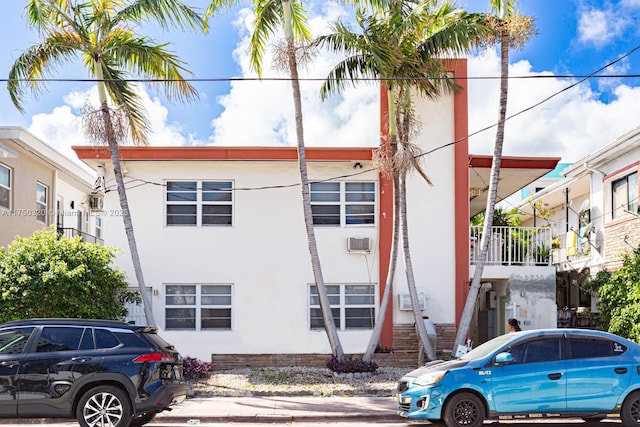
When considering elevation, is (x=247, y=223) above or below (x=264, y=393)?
above

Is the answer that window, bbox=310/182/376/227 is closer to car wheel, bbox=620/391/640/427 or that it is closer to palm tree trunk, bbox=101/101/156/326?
palm tree trunk, bbox=101/101/156/326

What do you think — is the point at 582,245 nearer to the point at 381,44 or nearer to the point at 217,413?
the point at 381,44

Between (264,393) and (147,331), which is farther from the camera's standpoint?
(264,393)

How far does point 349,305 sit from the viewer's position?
17.7m

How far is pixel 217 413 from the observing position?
12.1 meters

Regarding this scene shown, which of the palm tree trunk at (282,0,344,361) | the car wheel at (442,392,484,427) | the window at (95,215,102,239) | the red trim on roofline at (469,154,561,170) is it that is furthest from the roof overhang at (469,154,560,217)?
the window at (95,215,102,239)

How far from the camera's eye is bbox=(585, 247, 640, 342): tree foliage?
15.6 metres

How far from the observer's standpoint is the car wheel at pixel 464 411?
33.7 feet

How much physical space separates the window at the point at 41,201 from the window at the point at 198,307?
722cm

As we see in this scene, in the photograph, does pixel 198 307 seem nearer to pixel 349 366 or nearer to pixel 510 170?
pixel 349 366

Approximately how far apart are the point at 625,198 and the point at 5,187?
1722 centimetres

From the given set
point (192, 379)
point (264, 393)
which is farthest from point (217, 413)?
point (192, 379)

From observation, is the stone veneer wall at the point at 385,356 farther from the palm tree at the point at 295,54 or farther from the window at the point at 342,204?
the window at the point at 342,204

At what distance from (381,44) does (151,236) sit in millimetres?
7452
